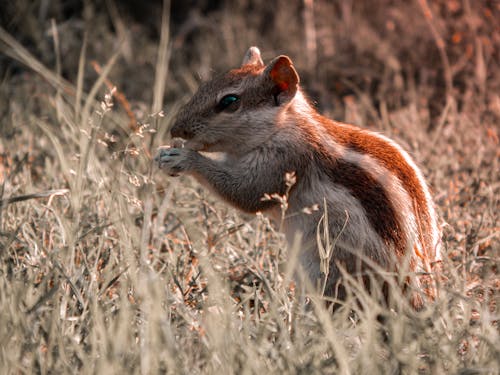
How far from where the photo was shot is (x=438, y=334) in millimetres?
2471

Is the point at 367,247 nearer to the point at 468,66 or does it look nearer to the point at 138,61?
the point at 468,66

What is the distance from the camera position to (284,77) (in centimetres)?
Result: 356

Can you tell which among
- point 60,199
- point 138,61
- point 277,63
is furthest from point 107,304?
point 138,61

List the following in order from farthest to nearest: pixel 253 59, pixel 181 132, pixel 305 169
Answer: pixel 253 59 < pixel 181 132 < pixel 305 169

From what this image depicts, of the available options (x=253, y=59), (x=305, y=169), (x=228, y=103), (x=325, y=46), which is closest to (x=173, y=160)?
(x=228, y=103)

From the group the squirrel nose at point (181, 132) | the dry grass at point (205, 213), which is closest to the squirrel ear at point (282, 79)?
the squirrel nose at point (181, 132)

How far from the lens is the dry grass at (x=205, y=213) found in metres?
2.37

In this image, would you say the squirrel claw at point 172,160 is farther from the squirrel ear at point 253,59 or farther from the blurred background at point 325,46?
the blurred background at point 325,46

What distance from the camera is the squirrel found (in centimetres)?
313

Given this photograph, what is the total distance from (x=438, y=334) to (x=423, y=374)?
17 centimetres

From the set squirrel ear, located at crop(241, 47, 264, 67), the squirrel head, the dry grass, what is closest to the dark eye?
the squirrel head

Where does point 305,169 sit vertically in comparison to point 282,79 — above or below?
below

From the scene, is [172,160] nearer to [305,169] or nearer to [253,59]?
[305,169]

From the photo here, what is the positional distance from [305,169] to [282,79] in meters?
0.45
